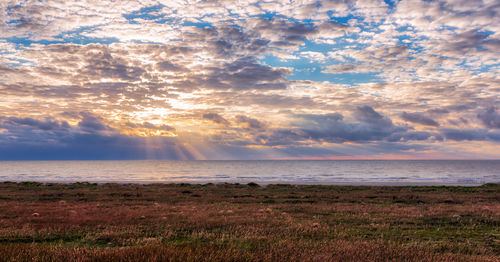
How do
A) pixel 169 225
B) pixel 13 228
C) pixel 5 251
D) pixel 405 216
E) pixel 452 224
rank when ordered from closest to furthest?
pixel 5 251
pixel 13 228
pixel 169 225
pixel 452 224
pixel 405 216

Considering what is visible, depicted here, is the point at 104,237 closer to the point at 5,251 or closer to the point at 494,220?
the point at 5,251

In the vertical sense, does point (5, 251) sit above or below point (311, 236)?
above

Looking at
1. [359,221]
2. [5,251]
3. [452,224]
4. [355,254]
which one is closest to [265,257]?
[355,254]

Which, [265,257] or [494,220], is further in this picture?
[494,220]

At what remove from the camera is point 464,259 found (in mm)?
8859

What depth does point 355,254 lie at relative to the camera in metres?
8.79

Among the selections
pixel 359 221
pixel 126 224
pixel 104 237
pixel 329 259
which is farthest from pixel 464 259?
pixel 126 224

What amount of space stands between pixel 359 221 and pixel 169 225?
10.6 meters

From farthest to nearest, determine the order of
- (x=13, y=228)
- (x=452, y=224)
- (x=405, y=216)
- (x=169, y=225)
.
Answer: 1. (x=405, y=216)
2. (x=452, y=224)
3. (x=169, y=225)
4. (x=13, y=228)

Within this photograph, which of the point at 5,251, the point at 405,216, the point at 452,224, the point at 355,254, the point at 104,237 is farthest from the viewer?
the point at 405,216

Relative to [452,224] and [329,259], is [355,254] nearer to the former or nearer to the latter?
[329,259]

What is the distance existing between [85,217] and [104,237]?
6423 mm

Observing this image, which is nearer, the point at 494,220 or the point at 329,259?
the point at 329,259

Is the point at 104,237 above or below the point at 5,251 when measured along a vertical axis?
below
